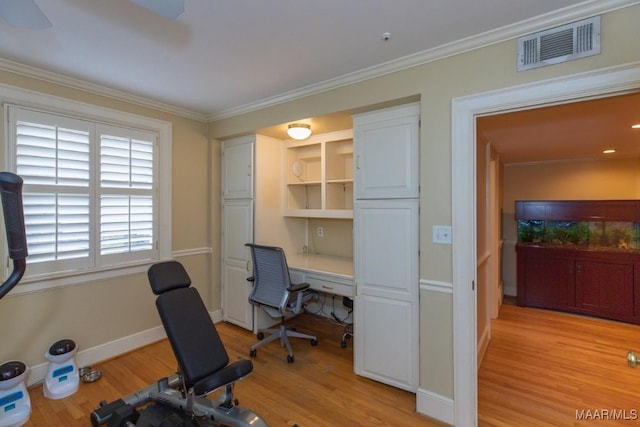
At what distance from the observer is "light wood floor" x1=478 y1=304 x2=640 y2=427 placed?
218cm

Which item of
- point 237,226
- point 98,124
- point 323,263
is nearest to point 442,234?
point 323,263

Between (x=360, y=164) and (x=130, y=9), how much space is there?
1755 millimetres

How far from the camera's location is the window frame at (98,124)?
234cm

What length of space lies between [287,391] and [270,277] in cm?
102

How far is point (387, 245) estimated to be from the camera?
2404 millimetres

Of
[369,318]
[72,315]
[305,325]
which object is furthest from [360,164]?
[72,315]

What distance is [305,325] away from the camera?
12.3 feet

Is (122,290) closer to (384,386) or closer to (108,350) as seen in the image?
(108,350)

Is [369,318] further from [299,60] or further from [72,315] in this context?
[72,315]

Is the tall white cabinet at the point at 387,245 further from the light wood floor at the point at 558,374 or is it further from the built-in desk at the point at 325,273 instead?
the light wood floor at the point at 558,374

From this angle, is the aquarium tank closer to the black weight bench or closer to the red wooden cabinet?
the red wooden cabinet

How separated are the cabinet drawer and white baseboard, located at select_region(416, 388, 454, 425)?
0.94 m

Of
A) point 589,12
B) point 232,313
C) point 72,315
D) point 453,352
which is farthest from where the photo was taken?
point 232,313

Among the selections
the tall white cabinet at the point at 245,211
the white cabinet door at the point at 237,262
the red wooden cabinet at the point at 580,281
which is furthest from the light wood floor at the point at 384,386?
the red wooden cabinet at the point at 580,281
